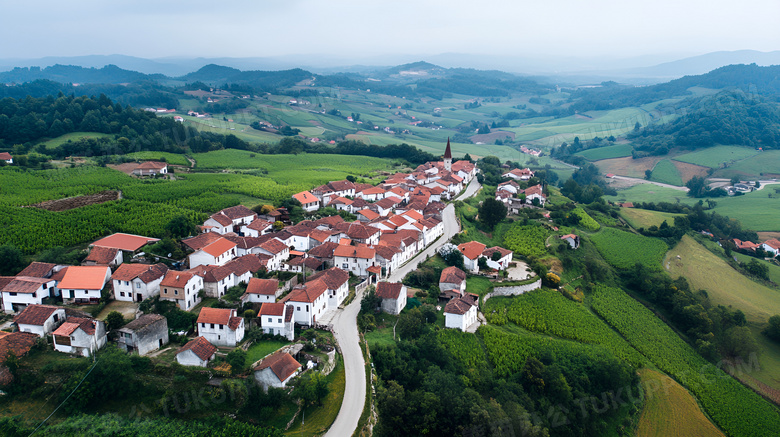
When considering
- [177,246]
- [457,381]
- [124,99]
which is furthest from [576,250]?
[124,99]

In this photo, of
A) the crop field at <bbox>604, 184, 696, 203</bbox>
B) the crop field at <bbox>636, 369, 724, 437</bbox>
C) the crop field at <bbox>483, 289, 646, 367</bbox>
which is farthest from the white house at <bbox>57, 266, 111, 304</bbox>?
the crop field at <bbox>604, 184, 696, 203</bbox>

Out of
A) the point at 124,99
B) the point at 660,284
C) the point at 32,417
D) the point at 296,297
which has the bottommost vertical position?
the point at 660,284

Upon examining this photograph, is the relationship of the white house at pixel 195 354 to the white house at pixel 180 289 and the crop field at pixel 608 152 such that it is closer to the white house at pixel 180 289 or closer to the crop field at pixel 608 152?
the white house at pixel 180 289

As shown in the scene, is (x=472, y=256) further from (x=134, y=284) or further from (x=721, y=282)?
(x=721, y=282)

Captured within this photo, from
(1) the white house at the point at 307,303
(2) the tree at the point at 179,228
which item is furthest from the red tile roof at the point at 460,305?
(2) the tree at the point at 179,228

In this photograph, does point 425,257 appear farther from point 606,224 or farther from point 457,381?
point 606,224
